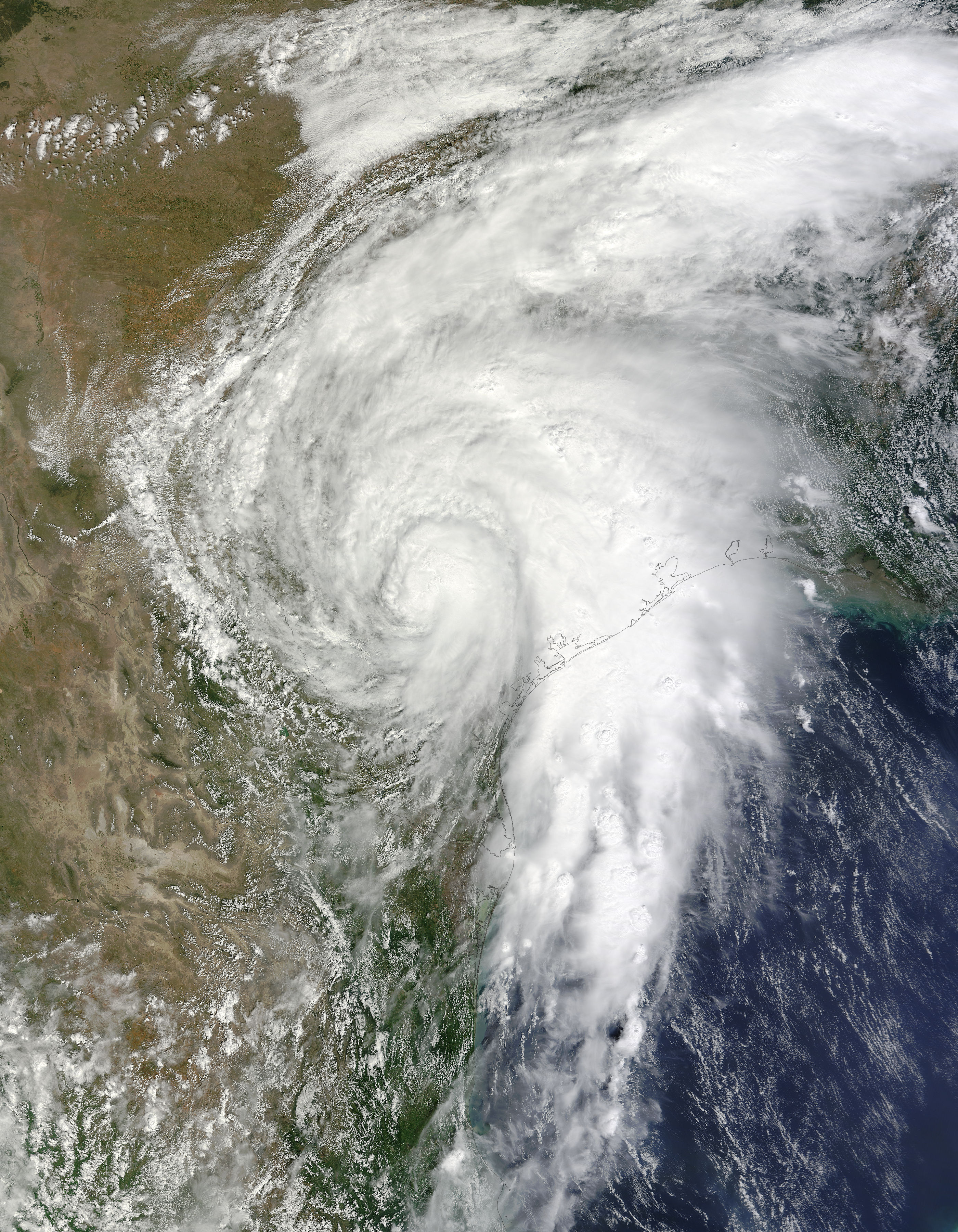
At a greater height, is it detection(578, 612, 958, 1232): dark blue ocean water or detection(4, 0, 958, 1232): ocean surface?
detection(4, 0, 958, 1232): ocean surface

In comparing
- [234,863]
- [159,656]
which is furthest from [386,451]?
[234,863]

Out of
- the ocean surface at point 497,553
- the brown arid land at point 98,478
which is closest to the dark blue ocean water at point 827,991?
the ocean surface at point 497,553

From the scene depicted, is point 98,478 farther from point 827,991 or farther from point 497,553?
point 827,991

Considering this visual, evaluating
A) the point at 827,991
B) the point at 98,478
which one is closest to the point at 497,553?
the point at 98,478

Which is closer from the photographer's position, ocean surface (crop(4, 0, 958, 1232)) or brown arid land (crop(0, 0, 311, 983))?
ocean surface (crop(4, 0, 958, 1232))

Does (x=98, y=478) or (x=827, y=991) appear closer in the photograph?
(x=827, y=991)

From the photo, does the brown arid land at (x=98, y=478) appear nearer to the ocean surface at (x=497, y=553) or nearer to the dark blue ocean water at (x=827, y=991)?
the ocean surface at (x=497, y=553)

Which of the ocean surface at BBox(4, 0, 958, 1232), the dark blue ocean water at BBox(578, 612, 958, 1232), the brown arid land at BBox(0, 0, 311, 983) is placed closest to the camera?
the dark blue ocean water at BBox(578, 612, 958, 1232)

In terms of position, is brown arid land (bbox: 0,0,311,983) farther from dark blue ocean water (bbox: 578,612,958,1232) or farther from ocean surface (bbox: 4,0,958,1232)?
dark blue ocean water (bbox: 578,612,958,1232)

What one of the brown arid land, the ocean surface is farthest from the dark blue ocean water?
the brown arid land

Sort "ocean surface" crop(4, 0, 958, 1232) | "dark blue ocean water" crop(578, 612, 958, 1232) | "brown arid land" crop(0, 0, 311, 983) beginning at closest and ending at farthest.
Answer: "dark blue ocean water" crop(578, 612, 958, 1232)
"ocean surface" crop(4, 0, 958, 1232)
"brown arid land" crop(0, 0, 311, 983)
